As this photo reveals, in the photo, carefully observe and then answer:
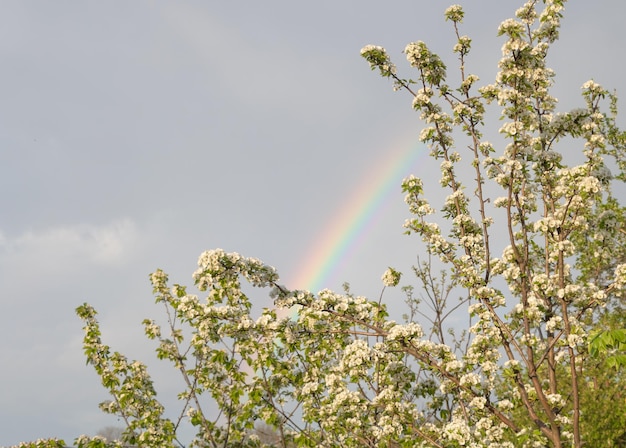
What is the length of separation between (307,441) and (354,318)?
3212 millimetres

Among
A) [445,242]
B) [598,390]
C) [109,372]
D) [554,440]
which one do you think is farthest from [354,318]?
[598,390]

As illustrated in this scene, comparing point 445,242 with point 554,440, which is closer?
point 554,440

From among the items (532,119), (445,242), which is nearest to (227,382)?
(445,242)

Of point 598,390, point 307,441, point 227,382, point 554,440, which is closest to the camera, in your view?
point 554,440

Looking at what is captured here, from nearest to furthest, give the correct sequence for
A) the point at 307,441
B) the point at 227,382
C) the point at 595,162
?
the point at 595,162
the point at 307,441
the point at 227,382

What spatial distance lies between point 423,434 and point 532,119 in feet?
18.3

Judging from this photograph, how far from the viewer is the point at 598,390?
65.1ft

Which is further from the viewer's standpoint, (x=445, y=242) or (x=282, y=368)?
(x=282, y=368)

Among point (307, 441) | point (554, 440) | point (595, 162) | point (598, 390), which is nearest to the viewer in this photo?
point (554, 440)

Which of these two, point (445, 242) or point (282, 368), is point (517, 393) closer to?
point (445, 242)

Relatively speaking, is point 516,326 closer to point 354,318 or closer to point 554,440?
point 554,440

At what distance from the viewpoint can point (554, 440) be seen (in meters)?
9.10

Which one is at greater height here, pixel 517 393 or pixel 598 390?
pixel 598 390

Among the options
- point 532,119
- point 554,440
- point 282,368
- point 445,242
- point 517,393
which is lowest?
point 554,440
